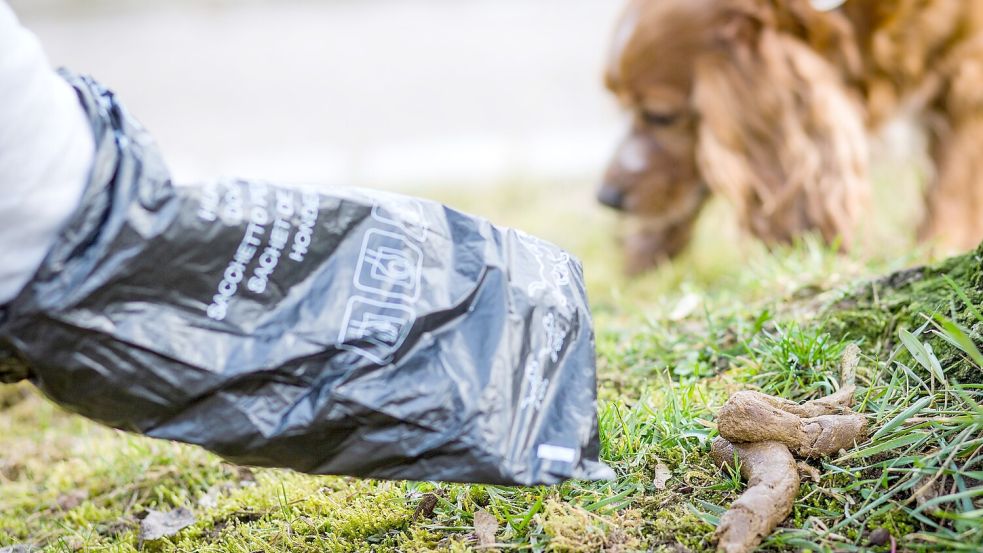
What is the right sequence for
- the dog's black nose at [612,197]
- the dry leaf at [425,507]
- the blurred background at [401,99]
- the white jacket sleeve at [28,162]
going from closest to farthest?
1. the white jacket sleeve at [28,162]
2. the dry leaf at [425,507]
3. the dog's black nose at [612,197]
4. the blurred background at [401,99]

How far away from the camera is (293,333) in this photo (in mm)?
1208

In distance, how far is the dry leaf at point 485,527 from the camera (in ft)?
4.29

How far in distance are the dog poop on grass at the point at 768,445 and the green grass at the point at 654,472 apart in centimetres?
3

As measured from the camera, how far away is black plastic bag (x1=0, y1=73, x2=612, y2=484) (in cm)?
114

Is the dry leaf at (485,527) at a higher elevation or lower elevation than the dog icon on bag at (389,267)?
lower

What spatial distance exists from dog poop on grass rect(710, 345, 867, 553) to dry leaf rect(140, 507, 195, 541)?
992 millimetres

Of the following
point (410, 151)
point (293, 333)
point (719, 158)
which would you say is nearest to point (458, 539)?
point (293, 333)

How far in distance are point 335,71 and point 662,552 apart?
18.4ft

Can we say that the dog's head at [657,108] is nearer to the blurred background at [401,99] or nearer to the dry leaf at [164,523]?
the blurred background at [401,99]

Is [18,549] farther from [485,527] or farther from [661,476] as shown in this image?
[661,476]

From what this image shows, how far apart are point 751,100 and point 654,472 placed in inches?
69.1

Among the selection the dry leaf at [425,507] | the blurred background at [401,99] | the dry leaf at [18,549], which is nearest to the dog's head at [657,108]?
the blurred background at [401,99]

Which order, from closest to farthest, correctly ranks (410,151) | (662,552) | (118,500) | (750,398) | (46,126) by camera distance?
(46,126)
(662,552)
(750,398)
(118,500)
(410,151)

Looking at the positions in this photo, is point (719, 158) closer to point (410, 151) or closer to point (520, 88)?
point (410, 151)
